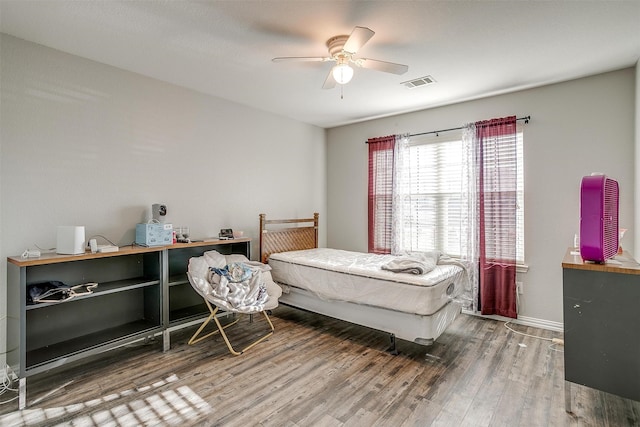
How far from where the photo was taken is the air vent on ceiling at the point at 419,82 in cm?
323

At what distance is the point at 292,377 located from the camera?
2.47 metres

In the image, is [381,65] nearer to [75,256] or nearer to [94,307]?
[75,256]

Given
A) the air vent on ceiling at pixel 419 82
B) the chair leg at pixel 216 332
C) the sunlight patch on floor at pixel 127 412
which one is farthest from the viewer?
the air vent on ceiling at pixel 419 82

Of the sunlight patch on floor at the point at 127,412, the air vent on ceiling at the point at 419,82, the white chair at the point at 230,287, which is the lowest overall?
the sunlight patch on floor at the point at 127,412

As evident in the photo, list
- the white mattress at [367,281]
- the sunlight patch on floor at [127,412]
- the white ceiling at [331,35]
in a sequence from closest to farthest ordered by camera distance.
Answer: the sunlight patch on floor at [127,412], the white ceiling at [331,35], the white mattress at [367,281]

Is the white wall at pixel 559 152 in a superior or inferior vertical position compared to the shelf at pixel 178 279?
superior

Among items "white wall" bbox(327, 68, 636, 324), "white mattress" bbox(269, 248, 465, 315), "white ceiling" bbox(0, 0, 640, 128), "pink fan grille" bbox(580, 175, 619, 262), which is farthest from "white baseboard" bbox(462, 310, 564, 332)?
"white ceiling" bbox(0, 0, 640, 128)

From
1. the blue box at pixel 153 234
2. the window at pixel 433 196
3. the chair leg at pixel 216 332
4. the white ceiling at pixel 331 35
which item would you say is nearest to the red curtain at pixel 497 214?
the window at pixel 433 196

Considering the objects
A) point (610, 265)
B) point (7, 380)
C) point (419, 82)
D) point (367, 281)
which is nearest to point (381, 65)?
point (419, 82)

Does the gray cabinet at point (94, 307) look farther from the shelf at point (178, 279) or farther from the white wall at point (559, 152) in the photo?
the white wall at point (559, 152)

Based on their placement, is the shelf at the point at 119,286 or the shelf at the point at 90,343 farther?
the shelf at the point at 119,286

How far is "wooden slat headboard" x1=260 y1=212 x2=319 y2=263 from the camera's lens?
4.14 m

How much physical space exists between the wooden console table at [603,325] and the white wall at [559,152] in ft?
5.07

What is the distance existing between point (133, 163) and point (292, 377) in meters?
2.49
